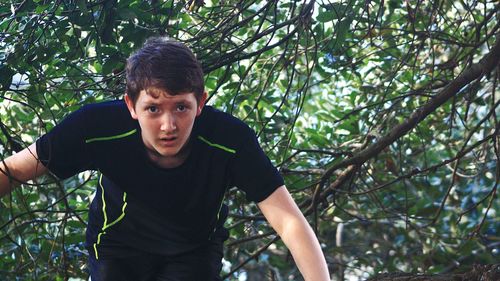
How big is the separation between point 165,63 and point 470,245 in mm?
3026

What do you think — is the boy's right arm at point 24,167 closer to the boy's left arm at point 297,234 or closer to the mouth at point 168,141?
the mouth at point 168,141

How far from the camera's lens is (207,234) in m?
3.08

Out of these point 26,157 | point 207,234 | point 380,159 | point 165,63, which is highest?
point 380,159

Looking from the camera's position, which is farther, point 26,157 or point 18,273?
point 18,273

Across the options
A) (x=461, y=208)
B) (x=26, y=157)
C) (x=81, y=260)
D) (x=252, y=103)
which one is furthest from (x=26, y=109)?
(x=461, y=208)

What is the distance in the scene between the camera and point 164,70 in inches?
110

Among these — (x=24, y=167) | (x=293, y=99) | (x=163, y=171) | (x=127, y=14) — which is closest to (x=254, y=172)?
(x=163, y=171)

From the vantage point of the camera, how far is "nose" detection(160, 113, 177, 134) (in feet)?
9.03

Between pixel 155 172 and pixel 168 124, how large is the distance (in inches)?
10.6

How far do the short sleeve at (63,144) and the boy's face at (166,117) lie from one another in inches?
7.8

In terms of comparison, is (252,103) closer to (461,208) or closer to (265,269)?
(265,269)

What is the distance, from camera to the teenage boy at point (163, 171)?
9.18ft

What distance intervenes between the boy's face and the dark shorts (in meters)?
0.39

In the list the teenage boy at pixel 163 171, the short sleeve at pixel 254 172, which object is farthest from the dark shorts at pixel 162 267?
the short sleeve at pixel 254 172
